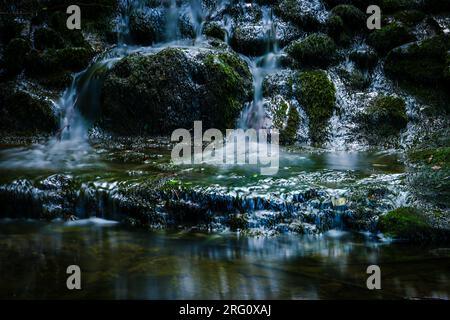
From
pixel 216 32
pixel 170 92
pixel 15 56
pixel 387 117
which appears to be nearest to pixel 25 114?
pixel 15 56

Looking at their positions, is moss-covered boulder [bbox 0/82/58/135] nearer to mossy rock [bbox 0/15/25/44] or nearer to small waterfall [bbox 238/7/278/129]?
mossy rock [bbox 0/15/25/44]

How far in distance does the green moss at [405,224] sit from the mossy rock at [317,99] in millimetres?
4532

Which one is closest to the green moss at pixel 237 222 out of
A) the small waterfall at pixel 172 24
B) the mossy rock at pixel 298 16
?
the small waterfall at pixel 172 24

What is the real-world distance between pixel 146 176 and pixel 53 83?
5.59 metres

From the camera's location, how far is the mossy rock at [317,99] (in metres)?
10.4

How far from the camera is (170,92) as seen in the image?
10438 millimetres

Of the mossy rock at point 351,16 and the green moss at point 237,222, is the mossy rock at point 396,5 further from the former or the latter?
the green moss at point 237,222

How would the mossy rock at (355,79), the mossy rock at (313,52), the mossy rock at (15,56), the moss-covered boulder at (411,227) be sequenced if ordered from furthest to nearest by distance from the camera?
the mossy rock at (15,56)
the mossy rock at (313,52)
the mossy rock at (355,79)
the moss-covered boulder at (411,227)

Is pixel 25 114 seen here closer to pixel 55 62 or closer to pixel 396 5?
pixel 55 62

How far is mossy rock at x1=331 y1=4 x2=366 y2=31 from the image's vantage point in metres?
12.2

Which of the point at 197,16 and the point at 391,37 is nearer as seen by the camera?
the point at 391,37

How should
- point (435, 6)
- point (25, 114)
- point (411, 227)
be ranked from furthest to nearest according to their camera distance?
point (435, 6) < point (25, 114) < point (411, 227)

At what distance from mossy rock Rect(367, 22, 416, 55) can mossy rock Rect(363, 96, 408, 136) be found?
1.80 meters

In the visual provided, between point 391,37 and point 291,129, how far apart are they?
3.70 metres
